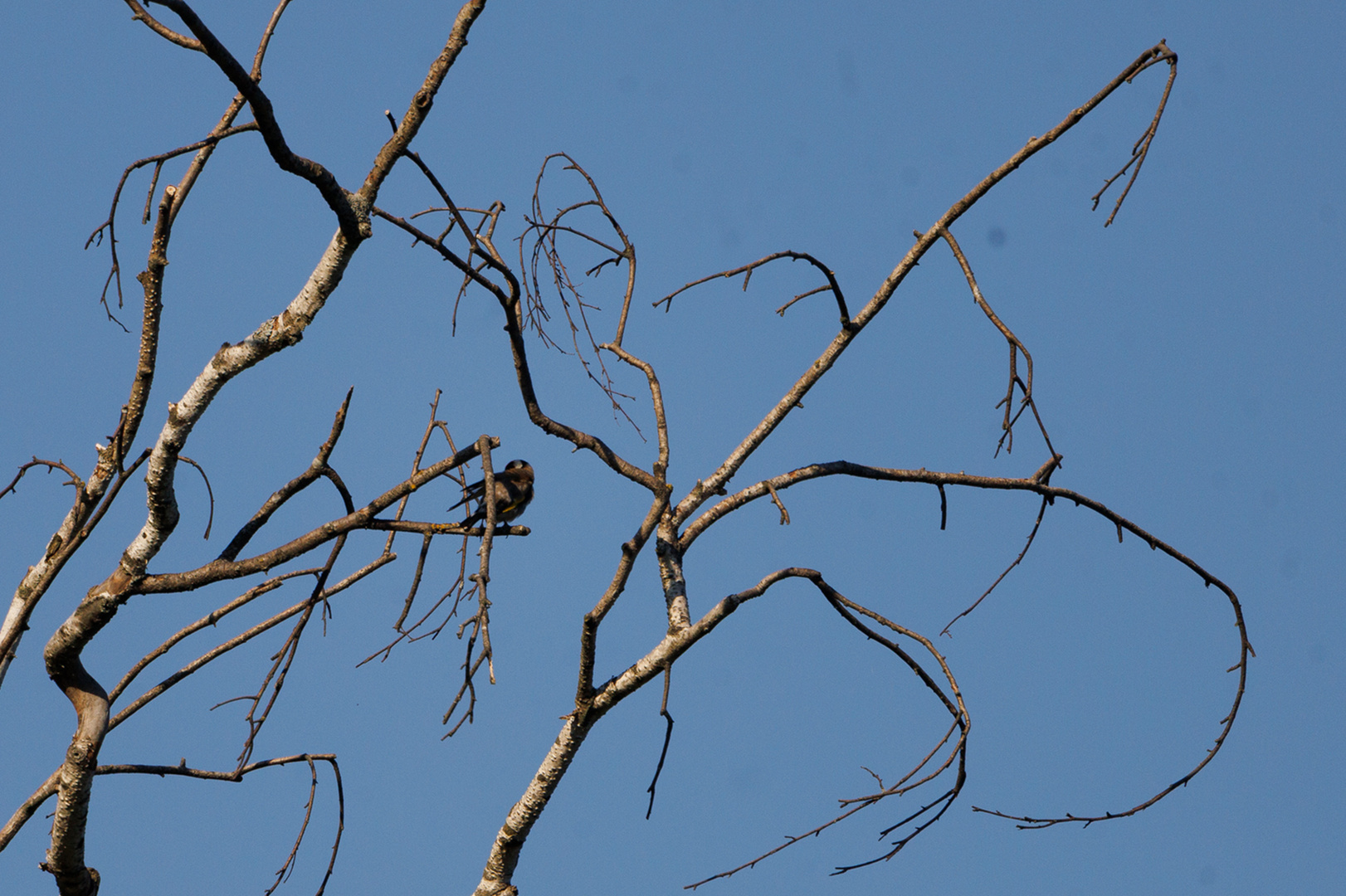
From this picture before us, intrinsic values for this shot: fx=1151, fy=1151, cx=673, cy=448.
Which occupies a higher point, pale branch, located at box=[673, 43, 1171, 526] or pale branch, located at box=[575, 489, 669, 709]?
pale branch, located at box=[673, 43, 1171, 526]

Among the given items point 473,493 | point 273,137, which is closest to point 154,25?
point 273,137

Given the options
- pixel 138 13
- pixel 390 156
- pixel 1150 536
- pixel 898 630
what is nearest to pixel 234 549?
pixel 390 156

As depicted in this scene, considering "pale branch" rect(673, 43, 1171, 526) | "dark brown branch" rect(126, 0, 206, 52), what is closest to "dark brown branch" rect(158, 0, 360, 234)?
"dark brown branch" rect(126, 0, 206, 52)

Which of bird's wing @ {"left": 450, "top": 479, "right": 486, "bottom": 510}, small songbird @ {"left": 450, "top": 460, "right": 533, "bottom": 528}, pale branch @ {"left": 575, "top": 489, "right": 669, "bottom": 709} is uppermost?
small songbird @ {"left": 450, "top": 460, "right": 533, "bottom": 528}

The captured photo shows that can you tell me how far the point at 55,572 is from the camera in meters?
4.12

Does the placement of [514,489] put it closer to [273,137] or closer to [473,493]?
[473,493]

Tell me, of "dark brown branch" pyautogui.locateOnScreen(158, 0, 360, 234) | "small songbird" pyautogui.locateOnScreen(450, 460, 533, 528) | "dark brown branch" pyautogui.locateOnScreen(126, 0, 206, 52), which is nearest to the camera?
"dark brown branch" pyautogui.locateOnScreen(158, 0, 360, 234)

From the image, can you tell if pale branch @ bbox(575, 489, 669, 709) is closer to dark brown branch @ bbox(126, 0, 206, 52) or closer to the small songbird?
the small songbird

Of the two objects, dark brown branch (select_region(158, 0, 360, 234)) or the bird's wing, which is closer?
dark brown branch (select_region(158, 0, 360, 234))

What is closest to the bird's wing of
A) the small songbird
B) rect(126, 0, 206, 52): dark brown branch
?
the small songbird

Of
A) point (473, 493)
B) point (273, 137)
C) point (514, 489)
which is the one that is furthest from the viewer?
point (514, 489)

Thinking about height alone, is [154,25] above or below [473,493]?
above

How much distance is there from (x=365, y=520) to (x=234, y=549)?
57 cm

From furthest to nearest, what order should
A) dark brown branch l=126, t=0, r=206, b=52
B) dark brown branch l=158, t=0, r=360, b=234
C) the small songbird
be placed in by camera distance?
1. the small songbird
2. dark brown branch l=126, t=0, r=206, b=52
3. dark brown branch l=158, t=0, r=360, b=234
